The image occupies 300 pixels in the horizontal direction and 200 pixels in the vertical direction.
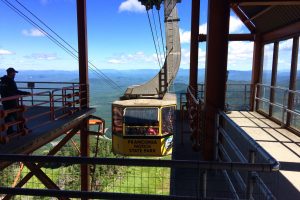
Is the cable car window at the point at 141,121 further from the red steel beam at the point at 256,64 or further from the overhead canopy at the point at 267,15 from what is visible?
the overhead canopy at the point at 267,15

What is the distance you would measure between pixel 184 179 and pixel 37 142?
373cm

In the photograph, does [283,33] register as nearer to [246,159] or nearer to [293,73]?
[293,73]

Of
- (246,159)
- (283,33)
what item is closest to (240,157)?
(246,159)

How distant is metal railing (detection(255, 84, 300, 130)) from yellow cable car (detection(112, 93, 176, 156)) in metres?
4.60

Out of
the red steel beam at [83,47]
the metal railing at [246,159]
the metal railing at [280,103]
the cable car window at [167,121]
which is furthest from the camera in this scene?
the cable car window at [167,121]

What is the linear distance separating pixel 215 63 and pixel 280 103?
5519 mm

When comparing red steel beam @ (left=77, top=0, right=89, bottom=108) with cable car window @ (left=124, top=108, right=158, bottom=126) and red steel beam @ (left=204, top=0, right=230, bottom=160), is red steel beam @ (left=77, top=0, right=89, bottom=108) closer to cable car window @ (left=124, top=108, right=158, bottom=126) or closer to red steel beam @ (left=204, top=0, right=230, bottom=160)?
cable car window @ (left=124, top=108, right=158, bottom=126)

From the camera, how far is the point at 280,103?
10648 millimetres

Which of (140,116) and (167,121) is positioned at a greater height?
(140,116)

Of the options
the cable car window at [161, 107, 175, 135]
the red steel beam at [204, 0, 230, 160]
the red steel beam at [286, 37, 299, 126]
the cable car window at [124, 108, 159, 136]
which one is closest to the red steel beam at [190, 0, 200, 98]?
the cable car window at [161, 107, 175, 135]

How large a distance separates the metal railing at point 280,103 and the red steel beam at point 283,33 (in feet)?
5.60

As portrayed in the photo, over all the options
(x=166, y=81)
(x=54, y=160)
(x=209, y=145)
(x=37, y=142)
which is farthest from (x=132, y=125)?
(x=54, y=160)

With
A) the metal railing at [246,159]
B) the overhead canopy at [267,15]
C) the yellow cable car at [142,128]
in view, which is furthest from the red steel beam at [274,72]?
the yellow cable car at [142,128]

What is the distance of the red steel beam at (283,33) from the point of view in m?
9.56
